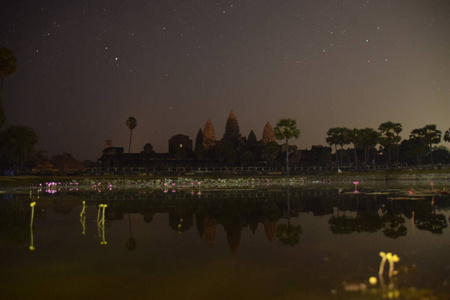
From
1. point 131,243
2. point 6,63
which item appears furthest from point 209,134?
point 131,243

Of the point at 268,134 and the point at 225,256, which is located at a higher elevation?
the point at 268,134

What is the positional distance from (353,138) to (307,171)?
64.5 feet

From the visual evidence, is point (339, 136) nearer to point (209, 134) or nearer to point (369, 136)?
point (369, 136)

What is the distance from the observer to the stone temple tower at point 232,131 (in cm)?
14062

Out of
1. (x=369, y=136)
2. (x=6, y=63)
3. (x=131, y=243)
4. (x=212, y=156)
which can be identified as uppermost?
(x=6, y=63)

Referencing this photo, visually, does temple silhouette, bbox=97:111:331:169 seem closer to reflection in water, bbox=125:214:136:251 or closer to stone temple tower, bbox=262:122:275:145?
stone temple tower, bbox=262:122:275:145

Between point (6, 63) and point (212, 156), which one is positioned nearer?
point (6, 63)

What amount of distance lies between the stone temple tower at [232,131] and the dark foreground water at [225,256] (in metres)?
123

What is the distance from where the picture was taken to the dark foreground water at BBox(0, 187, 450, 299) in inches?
286

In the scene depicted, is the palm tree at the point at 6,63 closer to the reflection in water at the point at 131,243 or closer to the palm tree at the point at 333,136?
the reflection in water at the point at 131,243

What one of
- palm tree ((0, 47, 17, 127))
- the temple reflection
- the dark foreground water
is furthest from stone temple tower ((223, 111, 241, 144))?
the dark foreground water

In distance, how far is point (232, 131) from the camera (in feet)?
466

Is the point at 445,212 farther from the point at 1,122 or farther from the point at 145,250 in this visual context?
the point at 1,122

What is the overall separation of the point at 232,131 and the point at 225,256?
133 metres
